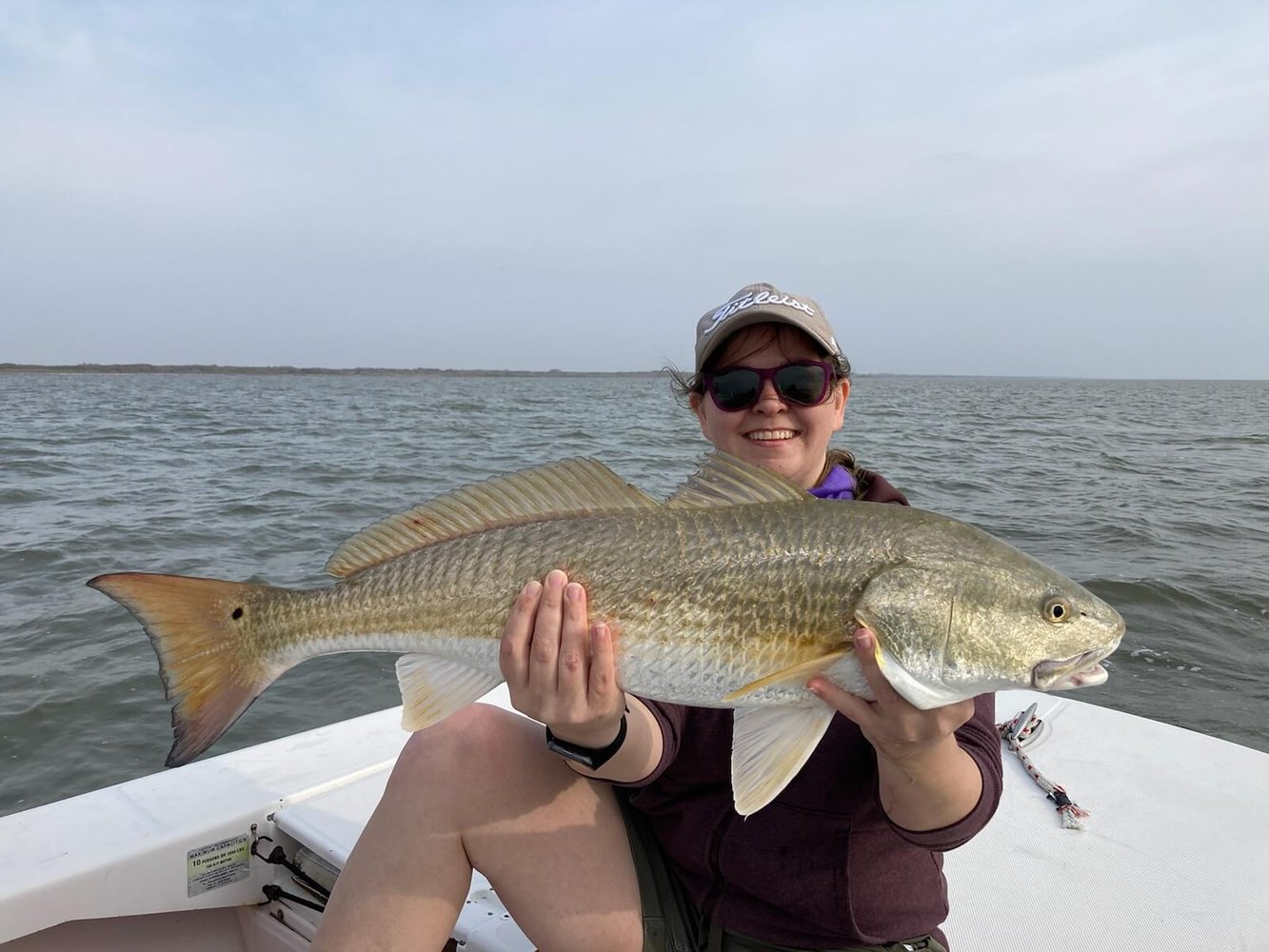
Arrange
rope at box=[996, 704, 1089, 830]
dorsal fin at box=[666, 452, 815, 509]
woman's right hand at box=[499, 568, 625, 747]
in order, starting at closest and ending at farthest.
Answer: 1. woman's right hand at box=[499, 568, 625, 747]
2. dorsal fin at box=[666, 452, 815, 509]
3. rope at box=[996, 704, 1089, 830]

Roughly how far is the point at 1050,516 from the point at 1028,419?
27233 millimetres

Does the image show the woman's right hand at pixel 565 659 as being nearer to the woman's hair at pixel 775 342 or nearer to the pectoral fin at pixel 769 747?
the pectoral fin at pixel 769 747

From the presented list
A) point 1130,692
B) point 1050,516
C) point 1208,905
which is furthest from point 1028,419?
point 1208,905

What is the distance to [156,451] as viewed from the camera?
22156 mm

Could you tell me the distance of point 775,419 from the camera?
10.1ft

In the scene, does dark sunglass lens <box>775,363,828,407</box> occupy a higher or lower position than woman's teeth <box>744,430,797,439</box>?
higher

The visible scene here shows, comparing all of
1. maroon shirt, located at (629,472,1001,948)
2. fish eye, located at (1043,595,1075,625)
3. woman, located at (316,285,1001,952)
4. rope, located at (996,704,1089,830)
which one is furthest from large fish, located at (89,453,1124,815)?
rope, located at (996,704,1089,830)

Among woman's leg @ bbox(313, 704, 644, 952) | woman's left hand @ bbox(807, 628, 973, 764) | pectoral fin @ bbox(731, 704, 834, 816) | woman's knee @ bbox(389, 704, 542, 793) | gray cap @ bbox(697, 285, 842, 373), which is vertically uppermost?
gray cap @ bbox(697, 285, 842, 373)

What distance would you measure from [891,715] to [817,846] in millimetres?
537

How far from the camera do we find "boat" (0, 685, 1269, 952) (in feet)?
9.89

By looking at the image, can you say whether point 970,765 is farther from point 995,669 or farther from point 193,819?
point 193,819

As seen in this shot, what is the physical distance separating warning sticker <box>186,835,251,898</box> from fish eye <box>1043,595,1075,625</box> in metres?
3.23

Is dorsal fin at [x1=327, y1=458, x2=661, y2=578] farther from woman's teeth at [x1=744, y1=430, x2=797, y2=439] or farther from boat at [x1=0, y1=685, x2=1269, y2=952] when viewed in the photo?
boat at [x1=0, y1=685, x2=1269, y2=952]

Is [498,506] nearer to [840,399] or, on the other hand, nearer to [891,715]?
[891,715]
